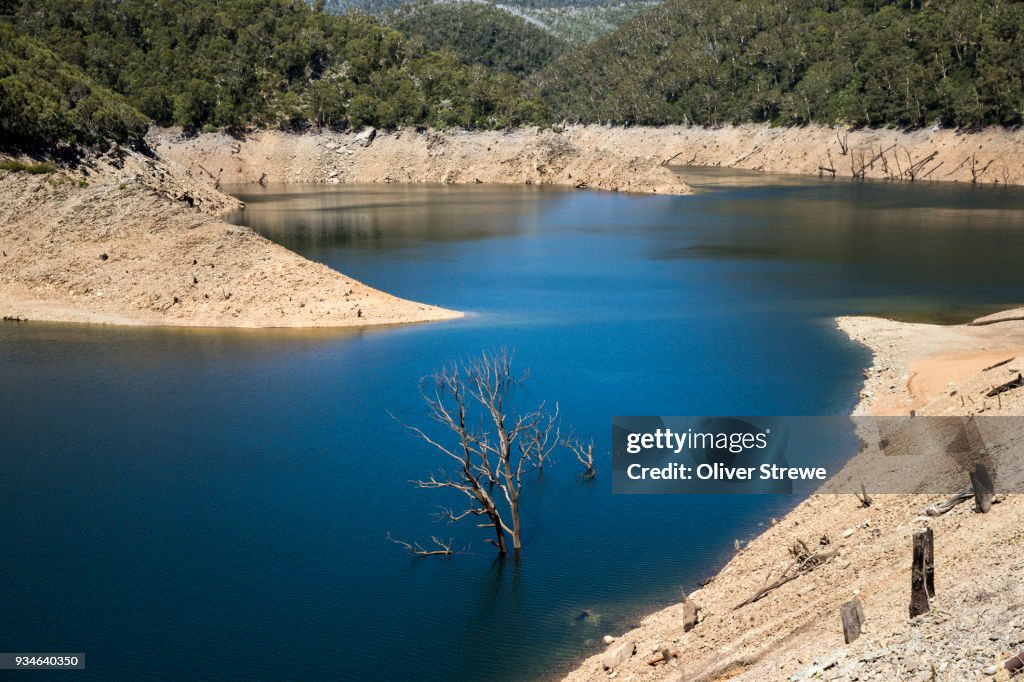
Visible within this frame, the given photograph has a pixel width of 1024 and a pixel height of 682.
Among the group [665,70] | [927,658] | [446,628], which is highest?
[665,70]

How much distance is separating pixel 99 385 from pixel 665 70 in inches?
6838

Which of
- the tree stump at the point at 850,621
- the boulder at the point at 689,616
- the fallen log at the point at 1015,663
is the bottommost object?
the boulder at the point at 689,616

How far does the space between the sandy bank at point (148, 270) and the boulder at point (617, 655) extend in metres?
33.7

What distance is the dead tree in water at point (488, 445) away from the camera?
81.0 feet

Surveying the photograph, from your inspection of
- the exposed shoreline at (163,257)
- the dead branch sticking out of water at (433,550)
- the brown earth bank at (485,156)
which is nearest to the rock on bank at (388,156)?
the brown earth bank at (485,156)

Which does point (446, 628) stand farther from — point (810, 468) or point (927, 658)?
point (810, 468)

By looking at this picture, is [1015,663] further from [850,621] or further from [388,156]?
[388,156]

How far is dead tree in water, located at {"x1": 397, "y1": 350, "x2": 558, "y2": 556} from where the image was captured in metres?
24.7

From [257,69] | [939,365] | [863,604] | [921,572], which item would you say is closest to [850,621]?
[921,572]

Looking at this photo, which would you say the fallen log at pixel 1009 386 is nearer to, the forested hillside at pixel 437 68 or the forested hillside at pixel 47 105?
the forested hillside at pixel 47 105

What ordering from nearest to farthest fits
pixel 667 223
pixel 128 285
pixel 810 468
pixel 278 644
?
pixel 278 644
pixel 810 468
pixel 128 285
pixel 667 223

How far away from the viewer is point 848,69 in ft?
515

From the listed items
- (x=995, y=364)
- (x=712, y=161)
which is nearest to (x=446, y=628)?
(x=995, y=364)

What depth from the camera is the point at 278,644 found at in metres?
21.0
